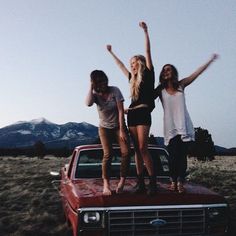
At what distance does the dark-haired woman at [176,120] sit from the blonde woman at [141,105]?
0.20 metres

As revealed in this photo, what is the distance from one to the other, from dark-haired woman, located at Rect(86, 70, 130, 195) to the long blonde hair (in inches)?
7.2

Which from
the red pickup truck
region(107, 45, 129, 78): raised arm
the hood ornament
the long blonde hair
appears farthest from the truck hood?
region(107, 45, 129, 78): raised arm

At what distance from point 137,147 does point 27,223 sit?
3.77 m

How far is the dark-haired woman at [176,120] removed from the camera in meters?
5.00

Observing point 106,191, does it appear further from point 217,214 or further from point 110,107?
point 217,214

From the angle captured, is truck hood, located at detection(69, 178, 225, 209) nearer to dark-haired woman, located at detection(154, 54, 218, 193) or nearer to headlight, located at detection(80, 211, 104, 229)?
headlight, located at detection(80, 211, 104, 229)

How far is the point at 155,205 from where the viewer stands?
14.4ft

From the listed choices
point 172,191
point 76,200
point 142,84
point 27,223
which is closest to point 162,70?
point 142,84

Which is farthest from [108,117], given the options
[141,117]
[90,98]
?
[141,117]

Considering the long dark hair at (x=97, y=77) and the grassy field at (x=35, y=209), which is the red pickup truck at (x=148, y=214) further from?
the long dark hair at (x=97, y=77)

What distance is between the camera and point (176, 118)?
5.07 m

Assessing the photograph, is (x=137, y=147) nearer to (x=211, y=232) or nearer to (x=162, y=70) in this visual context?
(x=162, y=70)

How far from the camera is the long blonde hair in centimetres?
494

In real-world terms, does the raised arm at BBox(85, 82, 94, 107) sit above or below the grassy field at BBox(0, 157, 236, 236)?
above
